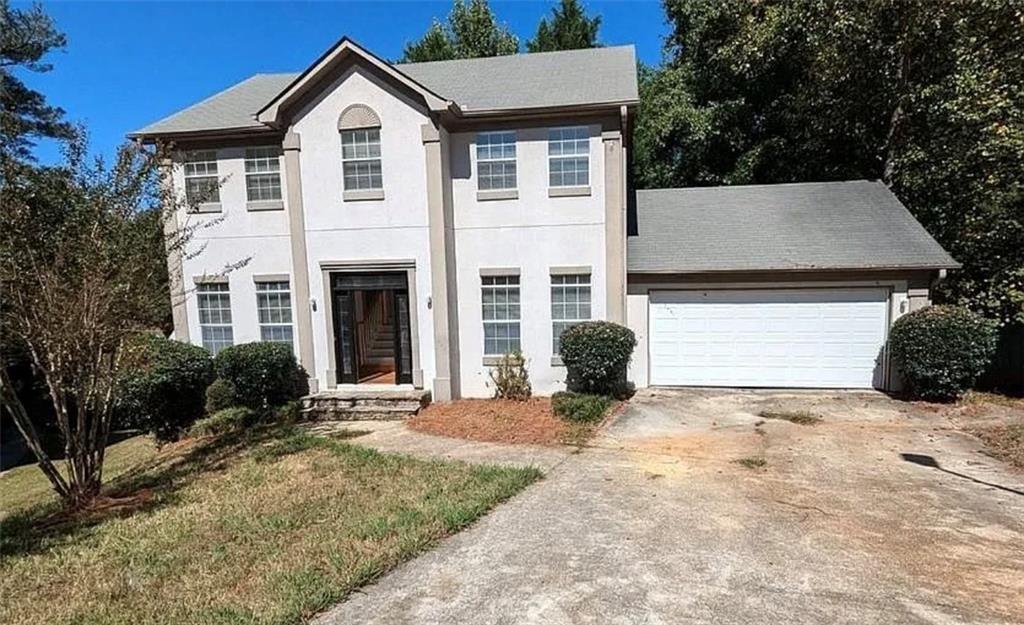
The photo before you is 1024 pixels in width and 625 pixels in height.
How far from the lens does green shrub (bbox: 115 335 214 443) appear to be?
1059cm

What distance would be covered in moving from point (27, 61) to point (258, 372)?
14.2 meters

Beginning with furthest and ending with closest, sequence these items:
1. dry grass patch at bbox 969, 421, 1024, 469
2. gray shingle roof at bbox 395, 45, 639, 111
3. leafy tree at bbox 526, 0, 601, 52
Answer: leafy tree at bbox 526, 0, 601, 52 → gray shingle roof at bbox 395, 45, 639, 111 → dry grass patch at bbox 969, 421, 1024, 469

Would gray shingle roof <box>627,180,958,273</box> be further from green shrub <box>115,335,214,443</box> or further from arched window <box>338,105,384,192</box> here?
green shrub <box>115,335,214,443</box>

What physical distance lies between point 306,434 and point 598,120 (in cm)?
803

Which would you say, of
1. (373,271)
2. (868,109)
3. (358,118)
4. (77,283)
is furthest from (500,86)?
(868,109)

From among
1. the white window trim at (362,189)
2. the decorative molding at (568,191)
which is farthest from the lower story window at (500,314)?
the white window trim at (362,189)

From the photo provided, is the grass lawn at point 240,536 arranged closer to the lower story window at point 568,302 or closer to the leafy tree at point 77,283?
the leafy tree at point 77,283

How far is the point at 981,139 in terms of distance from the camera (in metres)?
12.0

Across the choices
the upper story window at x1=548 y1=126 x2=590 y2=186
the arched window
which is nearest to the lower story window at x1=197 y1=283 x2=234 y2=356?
the arched window

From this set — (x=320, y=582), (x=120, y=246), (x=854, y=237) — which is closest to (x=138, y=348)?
(x=120, y=246)

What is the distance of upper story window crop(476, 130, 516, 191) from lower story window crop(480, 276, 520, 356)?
1939 mm

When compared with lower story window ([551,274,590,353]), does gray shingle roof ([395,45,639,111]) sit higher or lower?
higher

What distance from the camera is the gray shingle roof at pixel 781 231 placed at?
1112 cm

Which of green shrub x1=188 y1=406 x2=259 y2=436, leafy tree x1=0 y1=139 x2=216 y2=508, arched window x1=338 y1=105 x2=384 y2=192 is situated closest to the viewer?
leafy tree x1=0 y1=139 x2=216 y2=508
